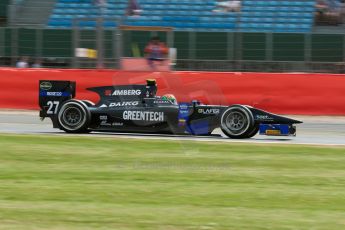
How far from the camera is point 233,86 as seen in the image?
17.9 meters

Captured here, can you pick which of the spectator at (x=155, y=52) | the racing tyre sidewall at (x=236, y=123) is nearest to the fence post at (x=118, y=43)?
the spectator at (x=155, y=52)

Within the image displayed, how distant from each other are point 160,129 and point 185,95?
1555 millimetres

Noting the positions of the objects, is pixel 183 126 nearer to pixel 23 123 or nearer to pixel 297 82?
pixel 23 123

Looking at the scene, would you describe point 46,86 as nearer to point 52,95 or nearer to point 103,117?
point 52,95

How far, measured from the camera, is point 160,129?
12.3 m

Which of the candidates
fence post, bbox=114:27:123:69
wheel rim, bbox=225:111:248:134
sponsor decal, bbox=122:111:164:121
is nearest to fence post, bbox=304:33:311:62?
fence post, bbox=114:27:123:69

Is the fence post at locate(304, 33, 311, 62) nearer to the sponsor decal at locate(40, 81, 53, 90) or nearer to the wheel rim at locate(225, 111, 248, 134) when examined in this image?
the wheel rim at locate(225, 111, 248, 134)

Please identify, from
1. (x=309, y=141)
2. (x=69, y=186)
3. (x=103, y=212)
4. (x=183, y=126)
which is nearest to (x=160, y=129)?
(x=183, y=126)

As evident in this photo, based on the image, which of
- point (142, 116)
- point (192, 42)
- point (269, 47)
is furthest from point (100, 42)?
point (142, 116)

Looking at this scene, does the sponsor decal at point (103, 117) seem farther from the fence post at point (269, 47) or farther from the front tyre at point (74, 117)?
the fence post at point (269, 47)

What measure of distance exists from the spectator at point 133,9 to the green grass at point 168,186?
1350 cm

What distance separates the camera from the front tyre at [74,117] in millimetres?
12422

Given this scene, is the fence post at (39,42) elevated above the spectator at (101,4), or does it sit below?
below

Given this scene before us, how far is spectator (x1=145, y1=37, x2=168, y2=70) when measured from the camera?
19703 mm
